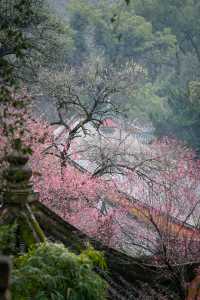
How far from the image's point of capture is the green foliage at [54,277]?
317cm

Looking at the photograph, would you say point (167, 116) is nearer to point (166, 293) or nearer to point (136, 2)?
point (136, 2)

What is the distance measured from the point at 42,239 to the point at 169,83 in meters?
33.1

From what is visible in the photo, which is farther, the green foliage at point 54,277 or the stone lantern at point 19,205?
the stone lantern at point 19,205

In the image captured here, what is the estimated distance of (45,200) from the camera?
12.8m

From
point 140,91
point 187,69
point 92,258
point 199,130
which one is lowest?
point 92,258

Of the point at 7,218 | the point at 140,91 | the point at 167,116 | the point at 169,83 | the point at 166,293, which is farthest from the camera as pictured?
the point at 169,83

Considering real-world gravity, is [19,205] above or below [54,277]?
above

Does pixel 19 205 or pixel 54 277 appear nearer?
pixel 54 277

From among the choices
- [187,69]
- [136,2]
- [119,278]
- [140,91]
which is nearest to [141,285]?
[119,278]

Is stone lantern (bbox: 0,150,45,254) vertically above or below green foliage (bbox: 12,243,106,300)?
above

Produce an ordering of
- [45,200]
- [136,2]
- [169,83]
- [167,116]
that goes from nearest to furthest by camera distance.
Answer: [45,200]
[167,116]
[169,83]
[136,2]

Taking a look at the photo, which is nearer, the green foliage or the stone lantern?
the green foliage

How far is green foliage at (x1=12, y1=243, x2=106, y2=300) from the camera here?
3.17 meters

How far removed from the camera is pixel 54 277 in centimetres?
319
